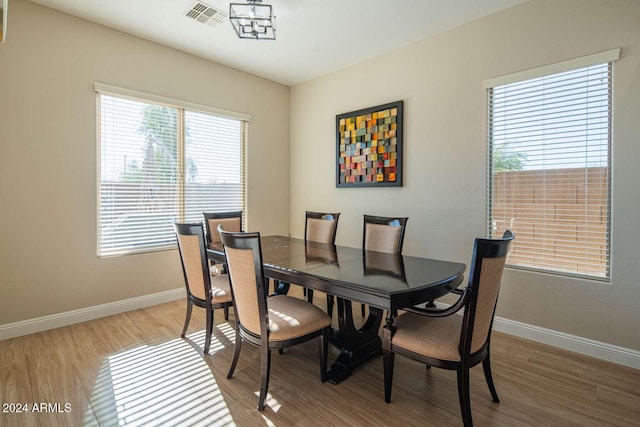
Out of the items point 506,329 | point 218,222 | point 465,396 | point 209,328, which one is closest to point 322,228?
point 218,222

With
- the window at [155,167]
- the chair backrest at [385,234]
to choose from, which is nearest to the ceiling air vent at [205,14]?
the window at [155,167]

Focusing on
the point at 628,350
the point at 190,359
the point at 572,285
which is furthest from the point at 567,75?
the point at 190,359

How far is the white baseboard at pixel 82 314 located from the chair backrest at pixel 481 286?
324 centimetres

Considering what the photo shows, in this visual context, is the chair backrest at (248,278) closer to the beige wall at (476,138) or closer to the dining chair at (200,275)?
the dining chair at (200,275)

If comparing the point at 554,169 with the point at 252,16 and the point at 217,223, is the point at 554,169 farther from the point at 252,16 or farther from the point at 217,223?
the point at 217,223

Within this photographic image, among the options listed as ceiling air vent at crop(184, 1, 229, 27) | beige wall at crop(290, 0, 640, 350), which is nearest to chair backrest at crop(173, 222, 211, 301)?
ceiling air vent at crop(184, 1, 229, 27)

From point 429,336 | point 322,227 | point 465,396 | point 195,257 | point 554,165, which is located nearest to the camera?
point 465,396

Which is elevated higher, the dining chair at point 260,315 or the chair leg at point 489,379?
the dining chair at point 260,315

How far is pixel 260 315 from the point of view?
1899mm

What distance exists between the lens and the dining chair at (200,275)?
2.46 m

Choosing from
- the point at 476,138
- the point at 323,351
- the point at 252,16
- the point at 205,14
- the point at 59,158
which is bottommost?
the point at 323,351

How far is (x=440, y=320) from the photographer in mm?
2006

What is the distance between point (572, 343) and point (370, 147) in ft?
8.82

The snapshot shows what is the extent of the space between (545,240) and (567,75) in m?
1.36
